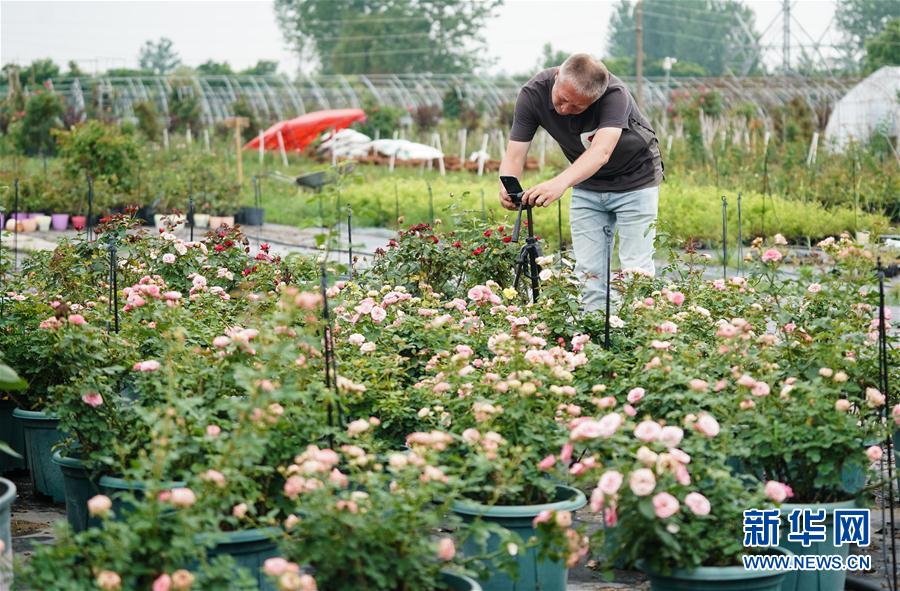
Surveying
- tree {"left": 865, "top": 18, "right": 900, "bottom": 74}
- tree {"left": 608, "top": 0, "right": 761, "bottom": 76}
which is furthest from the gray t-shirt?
tree {"left": 608, "top": 0, "right": 761, "bottom": 76}

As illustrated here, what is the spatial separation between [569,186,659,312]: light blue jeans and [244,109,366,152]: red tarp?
17.3m

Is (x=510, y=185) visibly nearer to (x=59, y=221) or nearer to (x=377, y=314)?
(x=377, y=314)

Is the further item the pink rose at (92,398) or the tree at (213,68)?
the tree at (213,68)

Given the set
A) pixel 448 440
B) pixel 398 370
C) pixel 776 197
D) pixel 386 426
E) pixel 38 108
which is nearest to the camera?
pixel 448 440

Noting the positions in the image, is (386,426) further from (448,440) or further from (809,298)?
(809,298)

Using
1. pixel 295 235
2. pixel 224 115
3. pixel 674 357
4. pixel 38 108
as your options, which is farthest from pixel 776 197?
pixel 224 115

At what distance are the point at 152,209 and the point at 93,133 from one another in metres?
1.11

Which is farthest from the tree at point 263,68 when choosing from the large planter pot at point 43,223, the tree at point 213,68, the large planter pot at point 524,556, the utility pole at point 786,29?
the large planter pot at point 524,556

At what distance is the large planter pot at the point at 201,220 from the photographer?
12602 millimetres

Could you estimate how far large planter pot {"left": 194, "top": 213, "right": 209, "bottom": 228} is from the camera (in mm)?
12602

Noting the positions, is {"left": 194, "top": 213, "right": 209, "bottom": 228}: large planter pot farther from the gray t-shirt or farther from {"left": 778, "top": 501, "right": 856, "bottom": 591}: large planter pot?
{"left": 778, "top": 501, "right": 856, "bottom": 591}: large planter pot

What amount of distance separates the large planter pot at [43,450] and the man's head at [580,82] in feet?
6.74

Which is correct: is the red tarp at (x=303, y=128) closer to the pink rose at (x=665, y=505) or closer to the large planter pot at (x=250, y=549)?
the large planter pot at (x=250, y=549)

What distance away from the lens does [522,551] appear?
228 centimetres
